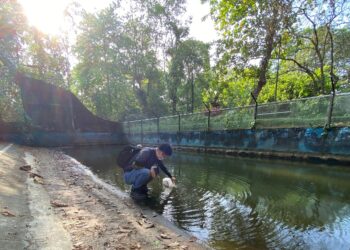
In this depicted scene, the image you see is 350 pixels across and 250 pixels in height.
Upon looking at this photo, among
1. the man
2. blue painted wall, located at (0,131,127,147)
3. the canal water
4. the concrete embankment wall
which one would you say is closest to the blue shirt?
the man

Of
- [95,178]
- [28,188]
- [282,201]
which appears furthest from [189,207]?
[95,178]

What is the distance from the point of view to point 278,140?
13.3 m

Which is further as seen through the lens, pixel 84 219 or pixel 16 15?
pixel 16 15

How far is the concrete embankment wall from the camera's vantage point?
10613mm

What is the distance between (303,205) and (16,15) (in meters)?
13.1

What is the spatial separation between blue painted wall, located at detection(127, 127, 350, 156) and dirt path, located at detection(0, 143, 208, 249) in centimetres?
781

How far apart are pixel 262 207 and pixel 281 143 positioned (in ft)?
26.5

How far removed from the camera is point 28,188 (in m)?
6.35

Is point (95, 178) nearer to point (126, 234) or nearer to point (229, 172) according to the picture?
point (229, 172)

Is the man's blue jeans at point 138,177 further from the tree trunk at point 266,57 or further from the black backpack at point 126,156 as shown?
the tree trunk at point 266,57

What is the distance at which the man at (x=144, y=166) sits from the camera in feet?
20.0

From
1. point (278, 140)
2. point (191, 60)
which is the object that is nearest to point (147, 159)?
point (278, 140)

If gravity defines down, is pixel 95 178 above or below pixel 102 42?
below

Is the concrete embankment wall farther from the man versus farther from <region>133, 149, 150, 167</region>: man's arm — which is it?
<region>133, 149, 150, 167</region>: man's arm
